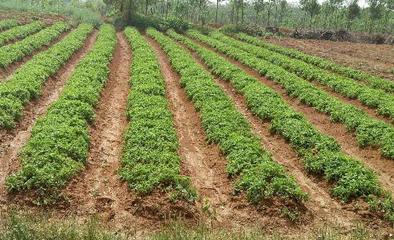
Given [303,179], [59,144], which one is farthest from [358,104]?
[59,144]

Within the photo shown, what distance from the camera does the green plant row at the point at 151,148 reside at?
12953 millimetres

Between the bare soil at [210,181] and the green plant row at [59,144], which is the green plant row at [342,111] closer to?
the bare soil at [210,181]

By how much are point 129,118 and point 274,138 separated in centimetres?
605

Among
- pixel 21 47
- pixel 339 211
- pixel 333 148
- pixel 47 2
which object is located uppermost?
pixel 47 2

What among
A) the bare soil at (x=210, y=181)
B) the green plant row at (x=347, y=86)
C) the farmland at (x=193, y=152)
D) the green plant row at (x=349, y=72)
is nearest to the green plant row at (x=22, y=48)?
the farmland at (x=193, y=152)

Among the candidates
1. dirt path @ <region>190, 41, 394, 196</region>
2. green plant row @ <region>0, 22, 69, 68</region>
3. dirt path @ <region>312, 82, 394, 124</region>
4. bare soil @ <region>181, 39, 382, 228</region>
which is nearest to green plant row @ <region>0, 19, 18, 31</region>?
green plant row @ <region>0, 22, 69, 68</region>

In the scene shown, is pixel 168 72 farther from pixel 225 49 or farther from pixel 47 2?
pixel 47 2

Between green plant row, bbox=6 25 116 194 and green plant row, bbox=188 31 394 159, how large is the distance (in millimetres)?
10259

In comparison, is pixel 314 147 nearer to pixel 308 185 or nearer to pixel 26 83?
pixel 308 185

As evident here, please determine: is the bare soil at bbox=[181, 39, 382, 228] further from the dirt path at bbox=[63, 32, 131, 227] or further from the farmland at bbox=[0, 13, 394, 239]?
the dirt path at bbox=[63, 32, 131, 227]

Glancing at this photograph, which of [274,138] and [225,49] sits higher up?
[225,49]

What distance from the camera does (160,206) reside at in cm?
1211

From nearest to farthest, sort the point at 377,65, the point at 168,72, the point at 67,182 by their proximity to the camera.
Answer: the point at 67,182, the point at 168,72, the point at 377,65

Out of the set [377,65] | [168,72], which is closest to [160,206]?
[168,72]
